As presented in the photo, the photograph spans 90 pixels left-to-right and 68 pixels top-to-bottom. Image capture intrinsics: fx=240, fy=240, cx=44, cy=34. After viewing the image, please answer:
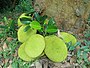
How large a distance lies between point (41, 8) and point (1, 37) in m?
0.38

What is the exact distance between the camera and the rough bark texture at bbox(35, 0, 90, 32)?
173 centimetres

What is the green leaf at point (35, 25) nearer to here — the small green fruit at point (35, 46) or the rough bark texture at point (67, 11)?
the small green fruit at point (35, 46)

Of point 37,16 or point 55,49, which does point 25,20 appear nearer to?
point 37,16

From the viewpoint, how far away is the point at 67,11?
1.75 m

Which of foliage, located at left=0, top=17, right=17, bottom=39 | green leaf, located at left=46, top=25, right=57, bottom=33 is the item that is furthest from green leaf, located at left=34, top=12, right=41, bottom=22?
foliage, located at left=0, top=17, right=17, bottom=39

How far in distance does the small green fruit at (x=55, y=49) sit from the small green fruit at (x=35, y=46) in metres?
0.04

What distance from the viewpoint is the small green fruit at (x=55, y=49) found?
146 cm

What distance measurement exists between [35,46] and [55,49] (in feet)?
0.40

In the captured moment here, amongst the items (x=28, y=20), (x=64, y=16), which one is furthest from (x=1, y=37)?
(x=64, y=16)

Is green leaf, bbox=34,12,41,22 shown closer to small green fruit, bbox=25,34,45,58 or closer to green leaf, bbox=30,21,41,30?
green leaf, bbox=30,21,41,30

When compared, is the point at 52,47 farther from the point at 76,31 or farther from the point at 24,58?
the point at 76,31

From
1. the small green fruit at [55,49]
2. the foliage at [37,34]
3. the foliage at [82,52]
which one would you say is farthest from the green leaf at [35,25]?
the foliage at [82,52]

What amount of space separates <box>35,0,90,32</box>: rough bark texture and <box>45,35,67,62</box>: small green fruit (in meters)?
0.32

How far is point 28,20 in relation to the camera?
1.61m
